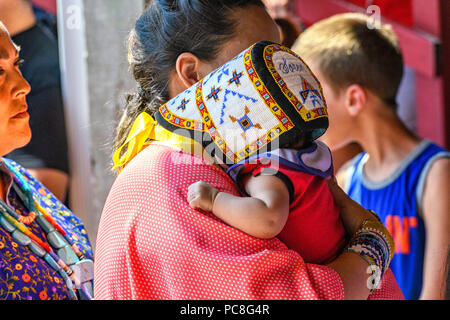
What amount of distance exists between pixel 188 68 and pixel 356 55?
4.07 ft

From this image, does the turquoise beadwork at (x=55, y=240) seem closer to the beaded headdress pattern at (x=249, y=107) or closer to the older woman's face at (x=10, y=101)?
the older woman's face at (x=10, y=101)

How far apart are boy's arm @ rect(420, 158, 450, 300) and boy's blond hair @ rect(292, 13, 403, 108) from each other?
1.17 feet

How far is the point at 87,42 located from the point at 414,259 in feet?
5.24

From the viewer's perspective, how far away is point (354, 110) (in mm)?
2379

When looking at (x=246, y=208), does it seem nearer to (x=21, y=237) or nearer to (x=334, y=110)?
(x=21, y=237)

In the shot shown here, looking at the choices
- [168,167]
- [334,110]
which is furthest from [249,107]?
[334,110]

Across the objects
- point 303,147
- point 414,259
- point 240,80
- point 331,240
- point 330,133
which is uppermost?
point 240,80

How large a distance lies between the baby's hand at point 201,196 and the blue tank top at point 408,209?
1.40 meters

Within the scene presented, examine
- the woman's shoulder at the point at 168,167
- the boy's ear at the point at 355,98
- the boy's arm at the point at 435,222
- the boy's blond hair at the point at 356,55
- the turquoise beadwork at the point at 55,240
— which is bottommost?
the boy's arm at the point at 435,222

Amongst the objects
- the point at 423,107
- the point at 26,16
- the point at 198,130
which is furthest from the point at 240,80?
the point at 423,107

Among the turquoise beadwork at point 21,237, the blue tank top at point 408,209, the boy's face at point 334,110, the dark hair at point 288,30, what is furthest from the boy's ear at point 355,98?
the turquoise beadwork at point 21,237

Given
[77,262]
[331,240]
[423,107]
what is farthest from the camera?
[423,107]

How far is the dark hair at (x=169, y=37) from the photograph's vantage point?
1.29m
